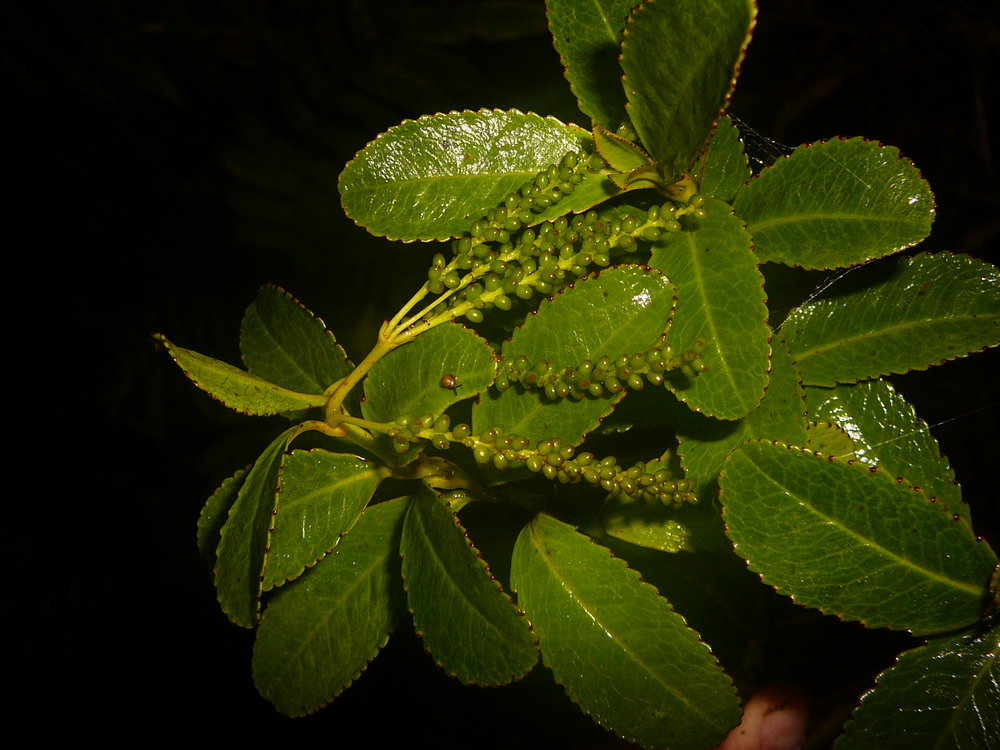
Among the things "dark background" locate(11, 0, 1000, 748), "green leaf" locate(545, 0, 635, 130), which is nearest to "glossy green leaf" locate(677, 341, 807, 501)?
"green leaf" locate(545, 0, 635, 130)

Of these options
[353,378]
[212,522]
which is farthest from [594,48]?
[212,522]

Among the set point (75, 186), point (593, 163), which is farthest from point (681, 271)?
point (75, 186)

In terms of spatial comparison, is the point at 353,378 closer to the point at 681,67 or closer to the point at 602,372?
the point at 602,372

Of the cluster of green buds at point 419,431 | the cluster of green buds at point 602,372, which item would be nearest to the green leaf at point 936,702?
the cluster of green buds at point 602,372

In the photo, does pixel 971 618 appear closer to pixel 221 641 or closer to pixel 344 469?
pixel 344 469

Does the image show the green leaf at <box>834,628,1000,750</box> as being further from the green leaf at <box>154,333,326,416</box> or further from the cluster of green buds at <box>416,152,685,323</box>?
the green leaf at <box>154,333,326,416</box>
